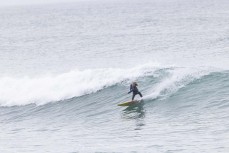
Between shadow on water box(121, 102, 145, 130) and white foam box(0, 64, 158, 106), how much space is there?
5.78m

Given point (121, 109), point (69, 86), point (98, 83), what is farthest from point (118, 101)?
point (69, 86)

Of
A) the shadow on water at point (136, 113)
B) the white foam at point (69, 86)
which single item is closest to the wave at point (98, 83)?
the white foam at point (69, 86)

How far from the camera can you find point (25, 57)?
57000 mm

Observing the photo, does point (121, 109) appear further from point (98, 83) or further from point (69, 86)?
point (69, 86)

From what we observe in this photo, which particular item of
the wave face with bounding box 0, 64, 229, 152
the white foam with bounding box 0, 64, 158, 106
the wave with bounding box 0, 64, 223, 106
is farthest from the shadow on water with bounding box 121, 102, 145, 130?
the white foam with bounding box 0, 64, 158, 106

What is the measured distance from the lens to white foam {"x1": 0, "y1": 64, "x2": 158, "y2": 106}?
112 feet

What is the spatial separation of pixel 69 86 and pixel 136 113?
9.39 meters

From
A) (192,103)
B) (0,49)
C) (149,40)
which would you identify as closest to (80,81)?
(192,103)

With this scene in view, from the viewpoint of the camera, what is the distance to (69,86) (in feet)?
116

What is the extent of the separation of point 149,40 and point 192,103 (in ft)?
115

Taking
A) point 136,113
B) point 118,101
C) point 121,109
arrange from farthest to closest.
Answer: point 118,101 < point 121,109 < point 136,113

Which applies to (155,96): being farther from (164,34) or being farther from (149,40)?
(164,34)

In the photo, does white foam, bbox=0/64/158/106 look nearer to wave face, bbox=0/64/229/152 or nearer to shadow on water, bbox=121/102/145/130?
wave face, bbox=0/64/229/152

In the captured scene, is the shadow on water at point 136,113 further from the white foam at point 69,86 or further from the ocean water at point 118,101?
the white foam at point 69,86
